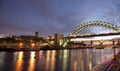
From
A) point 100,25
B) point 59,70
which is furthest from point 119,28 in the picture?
point 59,70

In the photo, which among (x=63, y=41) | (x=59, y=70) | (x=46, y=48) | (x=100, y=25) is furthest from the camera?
(x=100, y=25)

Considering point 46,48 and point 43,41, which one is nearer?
point 46,48

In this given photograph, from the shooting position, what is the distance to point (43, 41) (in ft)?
325

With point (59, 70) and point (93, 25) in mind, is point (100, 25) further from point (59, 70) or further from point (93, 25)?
point (59, 70)

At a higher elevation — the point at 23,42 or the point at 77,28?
the point at 77,28

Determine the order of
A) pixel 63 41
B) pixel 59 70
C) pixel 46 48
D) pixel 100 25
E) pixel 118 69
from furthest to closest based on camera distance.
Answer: pixel 100 25 → pixel 63 41 → pixel 46 48 → pixel 59 70 → pixel 118 69

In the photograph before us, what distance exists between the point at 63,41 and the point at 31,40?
16675mm

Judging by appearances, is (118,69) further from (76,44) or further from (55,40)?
(76,44)

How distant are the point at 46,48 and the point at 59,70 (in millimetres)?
68534

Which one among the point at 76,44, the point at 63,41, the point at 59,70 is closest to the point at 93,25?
the point at 76,44

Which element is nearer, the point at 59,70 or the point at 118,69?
the point at 118,69

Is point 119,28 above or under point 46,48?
above

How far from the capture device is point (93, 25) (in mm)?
108625

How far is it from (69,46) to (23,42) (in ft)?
82.6
